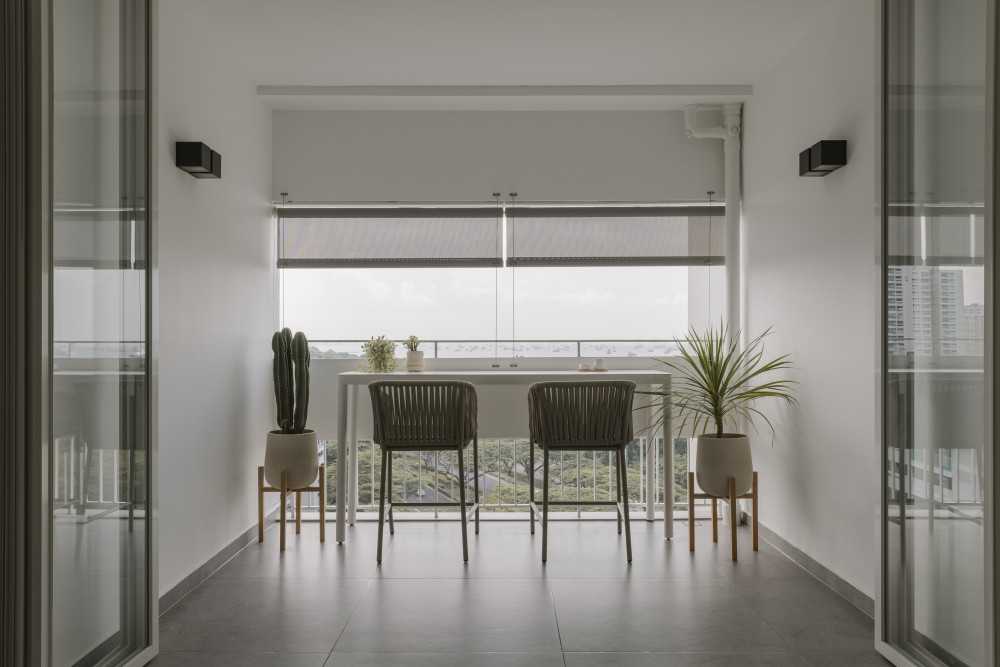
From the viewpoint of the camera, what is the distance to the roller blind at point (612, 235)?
16.1 ft

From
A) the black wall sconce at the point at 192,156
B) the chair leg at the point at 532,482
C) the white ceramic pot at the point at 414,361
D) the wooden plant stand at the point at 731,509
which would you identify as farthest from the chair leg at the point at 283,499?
the wooden plant stand at the point at 731,509

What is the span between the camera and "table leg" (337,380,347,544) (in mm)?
4266

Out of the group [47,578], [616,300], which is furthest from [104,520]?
[616,300]

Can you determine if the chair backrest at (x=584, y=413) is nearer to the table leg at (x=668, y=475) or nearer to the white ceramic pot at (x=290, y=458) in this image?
the table leg at (x=668, y=475)

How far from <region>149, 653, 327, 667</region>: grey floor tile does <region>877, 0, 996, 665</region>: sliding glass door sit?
1957 millimetres

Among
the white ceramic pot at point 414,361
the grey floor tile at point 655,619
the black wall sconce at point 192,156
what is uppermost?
the black wall sconce at point 192,156

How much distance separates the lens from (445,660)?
2.65m

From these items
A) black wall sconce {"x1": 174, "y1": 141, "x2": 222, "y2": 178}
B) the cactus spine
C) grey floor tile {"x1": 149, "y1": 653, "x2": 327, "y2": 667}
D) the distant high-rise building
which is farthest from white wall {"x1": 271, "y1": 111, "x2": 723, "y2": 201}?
grey floor tile {"x1": 149, "y1": 653, "x2": 327, "y2": 667}

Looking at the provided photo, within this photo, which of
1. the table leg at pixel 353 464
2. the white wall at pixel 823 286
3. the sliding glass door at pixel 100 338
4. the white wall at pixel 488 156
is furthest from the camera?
the white wall at pixel 488 156

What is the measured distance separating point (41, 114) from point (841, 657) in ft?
9.74

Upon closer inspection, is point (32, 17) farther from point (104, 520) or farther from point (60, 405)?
point (104, 520)

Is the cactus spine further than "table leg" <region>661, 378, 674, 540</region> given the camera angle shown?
No

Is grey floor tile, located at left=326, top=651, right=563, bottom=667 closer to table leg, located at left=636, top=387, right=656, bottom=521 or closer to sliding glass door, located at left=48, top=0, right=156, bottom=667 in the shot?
sliding glass door, located at left=48, top=0, right=156, bottom=667

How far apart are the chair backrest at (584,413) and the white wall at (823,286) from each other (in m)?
0.87
